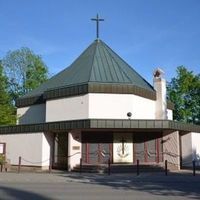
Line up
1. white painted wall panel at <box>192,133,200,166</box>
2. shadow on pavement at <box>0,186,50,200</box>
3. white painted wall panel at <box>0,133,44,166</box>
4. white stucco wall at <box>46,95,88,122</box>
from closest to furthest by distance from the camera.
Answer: shadow on pavement at <box>0,186,50,200</box>, white stucco wall at <box>46,95,88,122</box>, white painted wall panel at <box>0,133,44,166</box>, white painted wall panel at <box>192,133,200,166</box>

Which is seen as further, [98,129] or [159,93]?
[159,93]

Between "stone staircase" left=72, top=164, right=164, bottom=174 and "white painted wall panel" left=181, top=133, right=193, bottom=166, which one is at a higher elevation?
"white painted wall panel" left=181, top=133, right=193, bottom=166

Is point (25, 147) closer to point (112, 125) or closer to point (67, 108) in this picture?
point (67, 108)

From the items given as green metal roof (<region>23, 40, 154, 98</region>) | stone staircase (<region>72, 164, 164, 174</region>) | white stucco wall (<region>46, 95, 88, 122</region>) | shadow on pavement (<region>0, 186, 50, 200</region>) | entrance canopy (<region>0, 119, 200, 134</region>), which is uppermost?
green metal roof (<region>23, 40, 154, 98</region>)

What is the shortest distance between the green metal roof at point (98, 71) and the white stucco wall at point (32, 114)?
1396 millimetres

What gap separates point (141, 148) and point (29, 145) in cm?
A: 865

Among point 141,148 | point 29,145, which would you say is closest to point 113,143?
point 141,148

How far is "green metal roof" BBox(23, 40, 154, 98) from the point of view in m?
32.1

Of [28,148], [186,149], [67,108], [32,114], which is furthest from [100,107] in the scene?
[32,114]

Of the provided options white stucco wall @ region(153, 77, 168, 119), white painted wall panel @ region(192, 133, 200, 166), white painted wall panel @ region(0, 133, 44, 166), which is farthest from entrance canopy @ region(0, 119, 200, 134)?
white painted wall panel @ region(192, 133, 200, 166)

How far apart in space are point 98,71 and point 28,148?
8.46 meters

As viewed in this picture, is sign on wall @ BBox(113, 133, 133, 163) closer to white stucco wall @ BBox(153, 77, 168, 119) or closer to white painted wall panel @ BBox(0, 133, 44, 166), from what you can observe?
white stucco wall @ BBox(153, 77, 168, 119)

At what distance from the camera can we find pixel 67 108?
31.2m

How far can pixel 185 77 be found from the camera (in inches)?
1937
